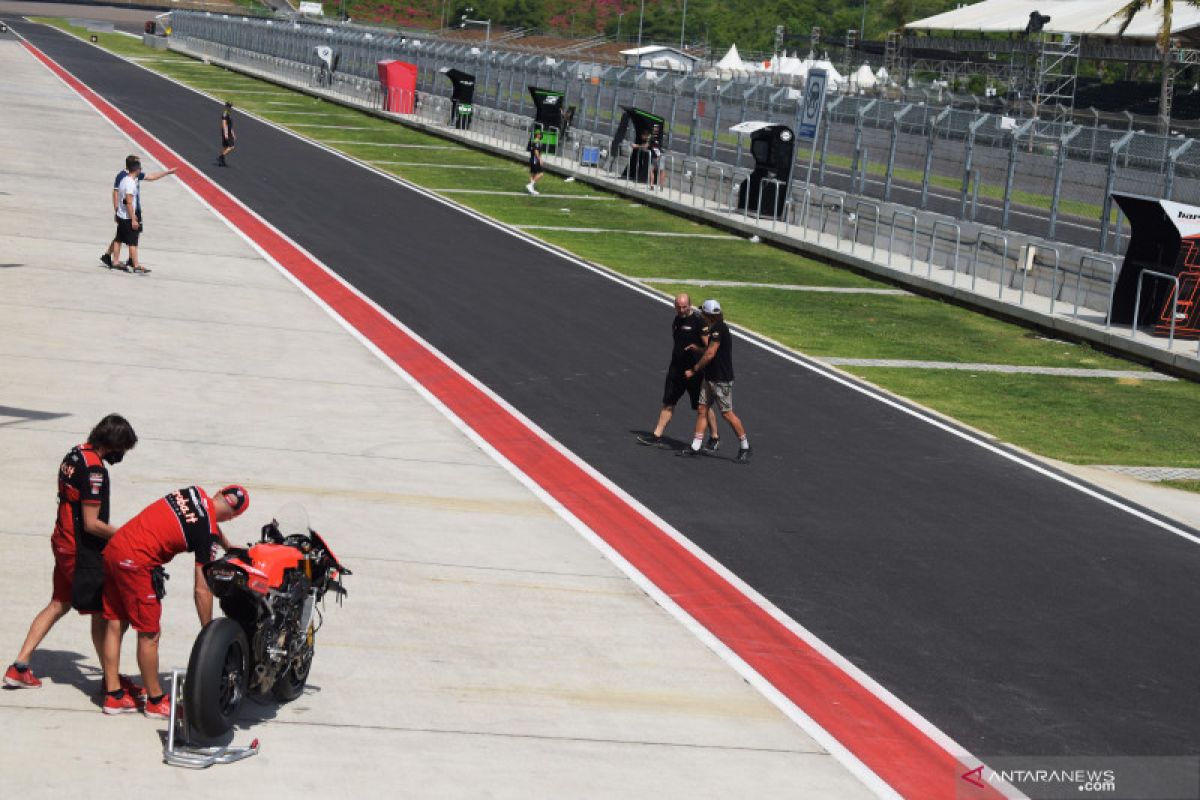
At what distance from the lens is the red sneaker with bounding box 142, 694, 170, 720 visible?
966cm

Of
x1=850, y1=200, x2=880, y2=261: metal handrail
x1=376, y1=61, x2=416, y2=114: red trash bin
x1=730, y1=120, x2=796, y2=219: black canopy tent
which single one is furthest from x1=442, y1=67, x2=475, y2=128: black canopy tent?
x1=850, y1=200, x2=880, y2=261: metal handrail

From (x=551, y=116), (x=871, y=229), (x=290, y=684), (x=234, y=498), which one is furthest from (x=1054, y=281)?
(x=551, y=116)

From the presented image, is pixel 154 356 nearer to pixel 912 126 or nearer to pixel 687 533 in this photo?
pixel 687 533

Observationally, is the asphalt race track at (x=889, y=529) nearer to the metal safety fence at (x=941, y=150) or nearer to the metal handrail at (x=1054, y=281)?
the metal handrail at (x=1054, y=281)

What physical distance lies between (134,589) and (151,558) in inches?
8.3

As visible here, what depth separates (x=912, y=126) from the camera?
37750mm

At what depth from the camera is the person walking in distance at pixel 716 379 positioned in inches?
713

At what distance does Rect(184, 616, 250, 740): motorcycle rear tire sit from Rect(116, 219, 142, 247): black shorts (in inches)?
705

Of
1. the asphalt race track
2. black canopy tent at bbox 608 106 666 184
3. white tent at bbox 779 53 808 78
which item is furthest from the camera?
white tent at bbox 779 53 808 78

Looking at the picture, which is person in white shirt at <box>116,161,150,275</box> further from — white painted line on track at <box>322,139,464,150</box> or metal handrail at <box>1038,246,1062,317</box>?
white painted line on track at <box>322,139,464,150</box>

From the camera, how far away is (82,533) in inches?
379

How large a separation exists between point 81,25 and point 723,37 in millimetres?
59678

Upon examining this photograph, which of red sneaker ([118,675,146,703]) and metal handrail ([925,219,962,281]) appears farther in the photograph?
metal handrail ([925,219,962,281])

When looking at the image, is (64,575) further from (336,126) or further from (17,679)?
(336,126)
